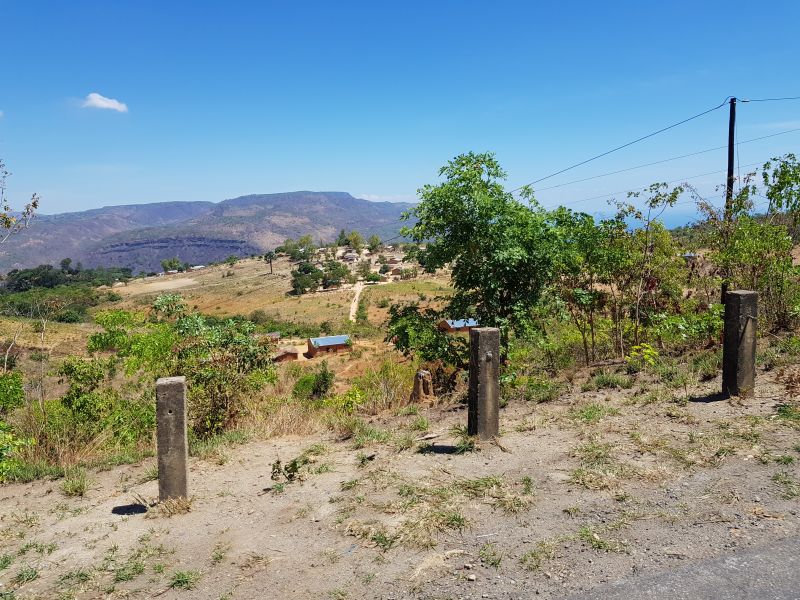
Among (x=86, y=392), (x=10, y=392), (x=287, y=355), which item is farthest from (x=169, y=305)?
(x=287, y=355)

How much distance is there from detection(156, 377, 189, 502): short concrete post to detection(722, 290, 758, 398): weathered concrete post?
5.56 metres

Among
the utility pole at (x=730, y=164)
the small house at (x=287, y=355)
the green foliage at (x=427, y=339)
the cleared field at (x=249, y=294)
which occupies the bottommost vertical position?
the small house at (x=287, y=355)

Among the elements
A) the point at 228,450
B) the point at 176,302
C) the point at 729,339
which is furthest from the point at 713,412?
the point at 176,302

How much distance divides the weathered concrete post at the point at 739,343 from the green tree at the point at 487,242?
2.48 meters

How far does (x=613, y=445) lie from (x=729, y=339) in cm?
195

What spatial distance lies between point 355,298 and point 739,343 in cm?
5507

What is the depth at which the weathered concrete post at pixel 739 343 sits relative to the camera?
568cm

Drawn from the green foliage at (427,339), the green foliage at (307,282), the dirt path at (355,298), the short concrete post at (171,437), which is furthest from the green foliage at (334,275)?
the short concrete post at (171,437)

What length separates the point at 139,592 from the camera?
351 cm

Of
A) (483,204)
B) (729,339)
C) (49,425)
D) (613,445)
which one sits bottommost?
(49,425)

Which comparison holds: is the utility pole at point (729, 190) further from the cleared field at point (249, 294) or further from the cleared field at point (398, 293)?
the cleared field at point (398, 293)

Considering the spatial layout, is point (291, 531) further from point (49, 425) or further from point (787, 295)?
point (787, 295)

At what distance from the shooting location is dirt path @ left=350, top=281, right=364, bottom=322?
169 ft

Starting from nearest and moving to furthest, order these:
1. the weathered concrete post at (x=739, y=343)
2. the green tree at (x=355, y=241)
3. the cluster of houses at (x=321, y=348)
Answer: the weathered concrete post at (x=739, y=343) → the cluster of houses at (x=321, y=348) → the green tree at (x=355, y=241)
